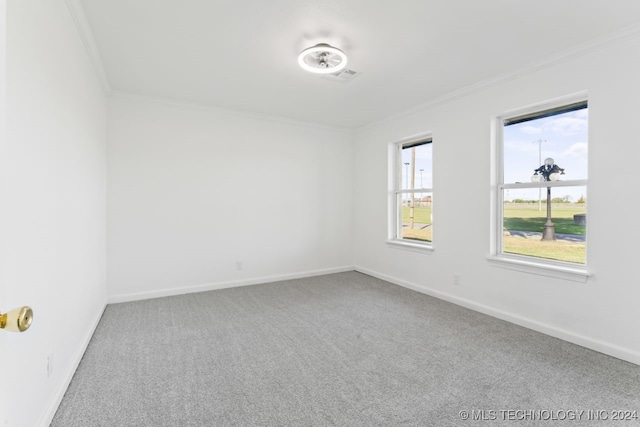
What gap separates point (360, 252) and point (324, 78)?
3.05 m

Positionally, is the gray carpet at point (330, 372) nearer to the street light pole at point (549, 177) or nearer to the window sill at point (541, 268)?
the window sill at point (541, 268)

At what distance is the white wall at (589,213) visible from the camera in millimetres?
2371

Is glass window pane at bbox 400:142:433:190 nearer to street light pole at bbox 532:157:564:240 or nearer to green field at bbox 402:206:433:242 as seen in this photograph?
green field at bbox 402:206:433:242

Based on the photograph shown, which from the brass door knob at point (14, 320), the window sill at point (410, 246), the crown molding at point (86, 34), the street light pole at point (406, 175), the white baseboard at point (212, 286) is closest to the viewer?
the brass door knob at point (14, 320)

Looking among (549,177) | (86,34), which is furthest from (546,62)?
(86,34)

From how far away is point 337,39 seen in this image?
2.51 meters

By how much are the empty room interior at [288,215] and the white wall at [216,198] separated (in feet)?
0.10

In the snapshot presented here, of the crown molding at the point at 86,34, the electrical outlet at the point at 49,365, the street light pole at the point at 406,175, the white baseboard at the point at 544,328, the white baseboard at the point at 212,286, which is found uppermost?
the crown molding at the point at 86,34

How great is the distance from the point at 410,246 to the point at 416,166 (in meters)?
1.19

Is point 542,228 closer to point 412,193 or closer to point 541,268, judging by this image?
point 541,268

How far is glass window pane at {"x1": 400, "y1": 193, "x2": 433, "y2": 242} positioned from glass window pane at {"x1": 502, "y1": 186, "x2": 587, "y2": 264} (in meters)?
1.01

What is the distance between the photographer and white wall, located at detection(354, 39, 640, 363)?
2.37 meters

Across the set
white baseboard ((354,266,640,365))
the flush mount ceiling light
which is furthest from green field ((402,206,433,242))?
the flush mount ceiling light

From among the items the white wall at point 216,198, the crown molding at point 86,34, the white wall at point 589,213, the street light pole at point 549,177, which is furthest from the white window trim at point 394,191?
the crown molding at point 86,34
